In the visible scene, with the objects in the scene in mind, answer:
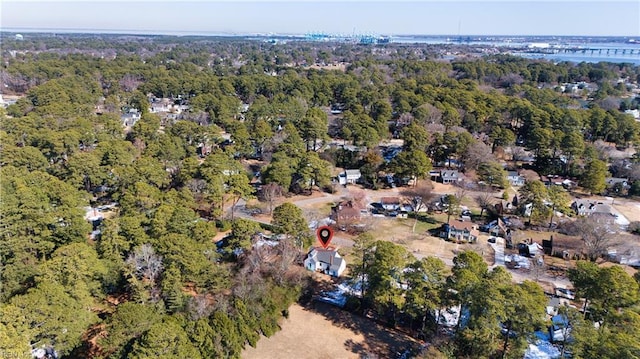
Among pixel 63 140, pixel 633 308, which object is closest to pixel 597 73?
pixel 633 308

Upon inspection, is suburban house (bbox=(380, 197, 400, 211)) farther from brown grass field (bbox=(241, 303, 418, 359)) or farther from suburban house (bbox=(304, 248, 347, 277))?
brown grass field (bbox=(241, 303, 418, 359))

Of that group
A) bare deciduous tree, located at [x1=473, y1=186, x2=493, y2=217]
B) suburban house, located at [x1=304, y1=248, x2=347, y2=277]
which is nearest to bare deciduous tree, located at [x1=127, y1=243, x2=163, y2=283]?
suburban house, located at [x1=304, y1=248, x2=347, y2=277]

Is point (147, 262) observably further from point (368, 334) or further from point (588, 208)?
point (588, 208)

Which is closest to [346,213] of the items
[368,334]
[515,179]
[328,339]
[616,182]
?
[368,334]

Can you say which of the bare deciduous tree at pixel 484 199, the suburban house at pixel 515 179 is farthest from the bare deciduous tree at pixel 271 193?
the suburban house at pixel 515 179

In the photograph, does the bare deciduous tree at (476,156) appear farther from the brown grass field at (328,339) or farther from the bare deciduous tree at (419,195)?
the brown grass field at (328,339)

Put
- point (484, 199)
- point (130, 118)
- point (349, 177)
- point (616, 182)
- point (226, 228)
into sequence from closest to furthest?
1. point (226, 228)
2. point (484, 199)
3. point (616, 182)
4. point (349, 177)
5. point (130, 118)

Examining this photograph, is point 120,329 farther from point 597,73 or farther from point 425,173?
point 597,73
